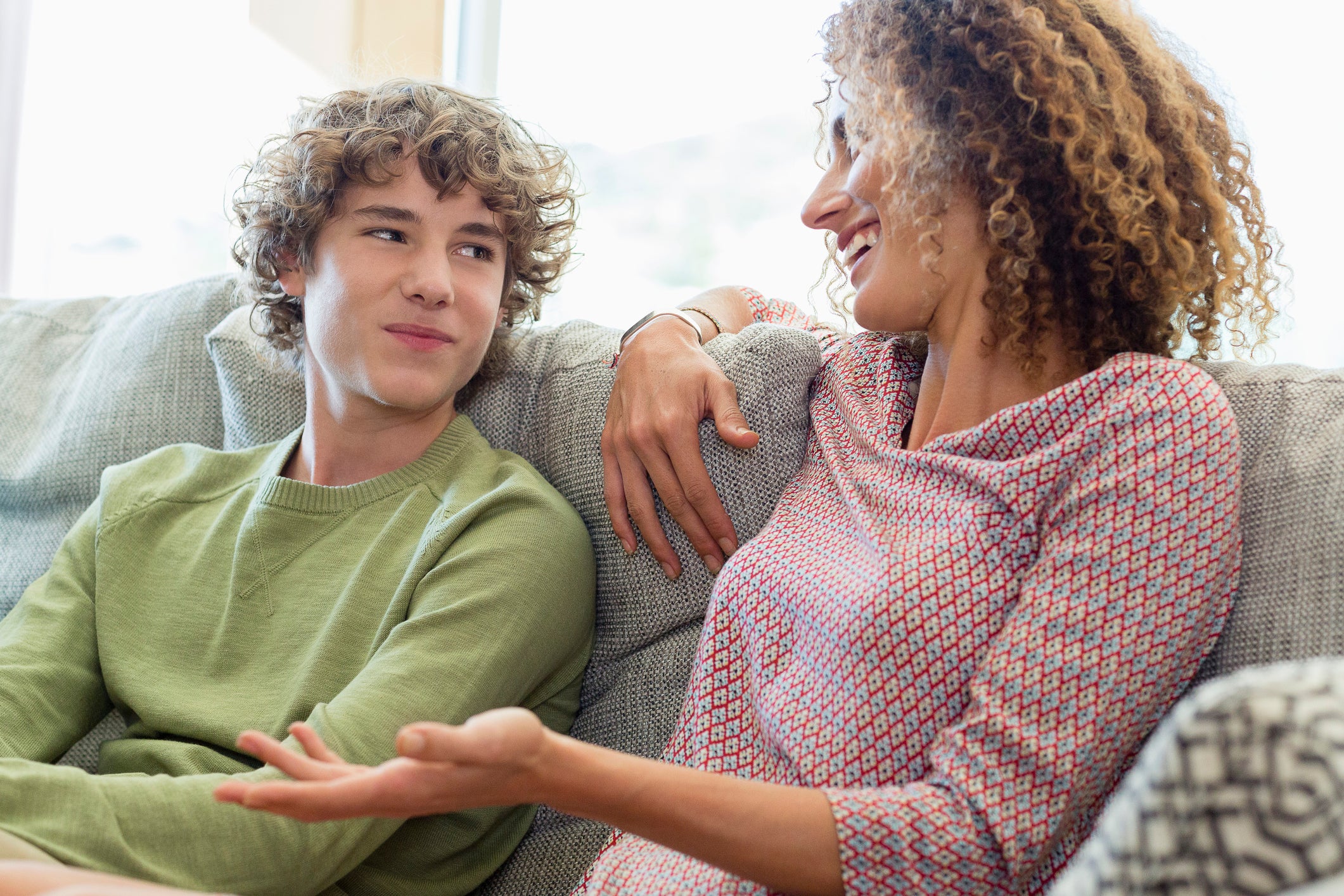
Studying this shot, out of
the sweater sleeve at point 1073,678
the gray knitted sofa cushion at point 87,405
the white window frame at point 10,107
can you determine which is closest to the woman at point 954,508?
the sweater sleeve at point 1073,678

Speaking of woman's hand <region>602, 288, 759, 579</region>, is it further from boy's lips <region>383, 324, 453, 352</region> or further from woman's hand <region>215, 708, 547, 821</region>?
woman's hand <region>215, 708, 547, 821</region>

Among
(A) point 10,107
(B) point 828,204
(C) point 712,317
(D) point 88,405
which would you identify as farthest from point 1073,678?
(A) point 10,107

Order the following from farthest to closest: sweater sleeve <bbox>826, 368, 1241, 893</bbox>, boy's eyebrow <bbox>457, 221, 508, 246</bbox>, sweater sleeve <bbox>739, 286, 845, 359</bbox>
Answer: sweater sleeve <bbox>739, 286, 845, 359</bbox>, boy's eyebrow <bbox>457, 221, 508, 246</bbox>, sweater sleeve <bbox>826, 368, 1241, 893</bbox>

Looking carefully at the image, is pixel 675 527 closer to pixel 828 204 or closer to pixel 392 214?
pixel 828 204

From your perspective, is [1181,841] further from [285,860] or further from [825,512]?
[285,860]

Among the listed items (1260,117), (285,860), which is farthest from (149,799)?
(1260,117)

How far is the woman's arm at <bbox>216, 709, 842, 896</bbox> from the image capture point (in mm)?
756

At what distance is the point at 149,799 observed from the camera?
0.98 m

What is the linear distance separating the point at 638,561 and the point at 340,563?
1.13 feet

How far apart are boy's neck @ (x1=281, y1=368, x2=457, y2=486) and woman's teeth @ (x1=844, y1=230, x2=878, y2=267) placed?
21.1 inches

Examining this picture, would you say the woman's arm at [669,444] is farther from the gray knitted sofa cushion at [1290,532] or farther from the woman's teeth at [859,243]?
the gray knitted sofa cushion at [1290,532]

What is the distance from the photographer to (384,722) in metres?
1.02

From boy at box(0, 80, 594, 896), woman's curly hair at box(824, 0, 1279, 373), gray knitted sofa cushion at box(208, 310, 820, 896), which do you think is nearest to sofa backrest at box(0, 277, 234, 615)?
boy at box(0, 80, 594, 896)

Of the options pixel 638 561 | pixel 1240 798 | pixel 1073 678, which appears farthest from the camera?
pixel 638 561
